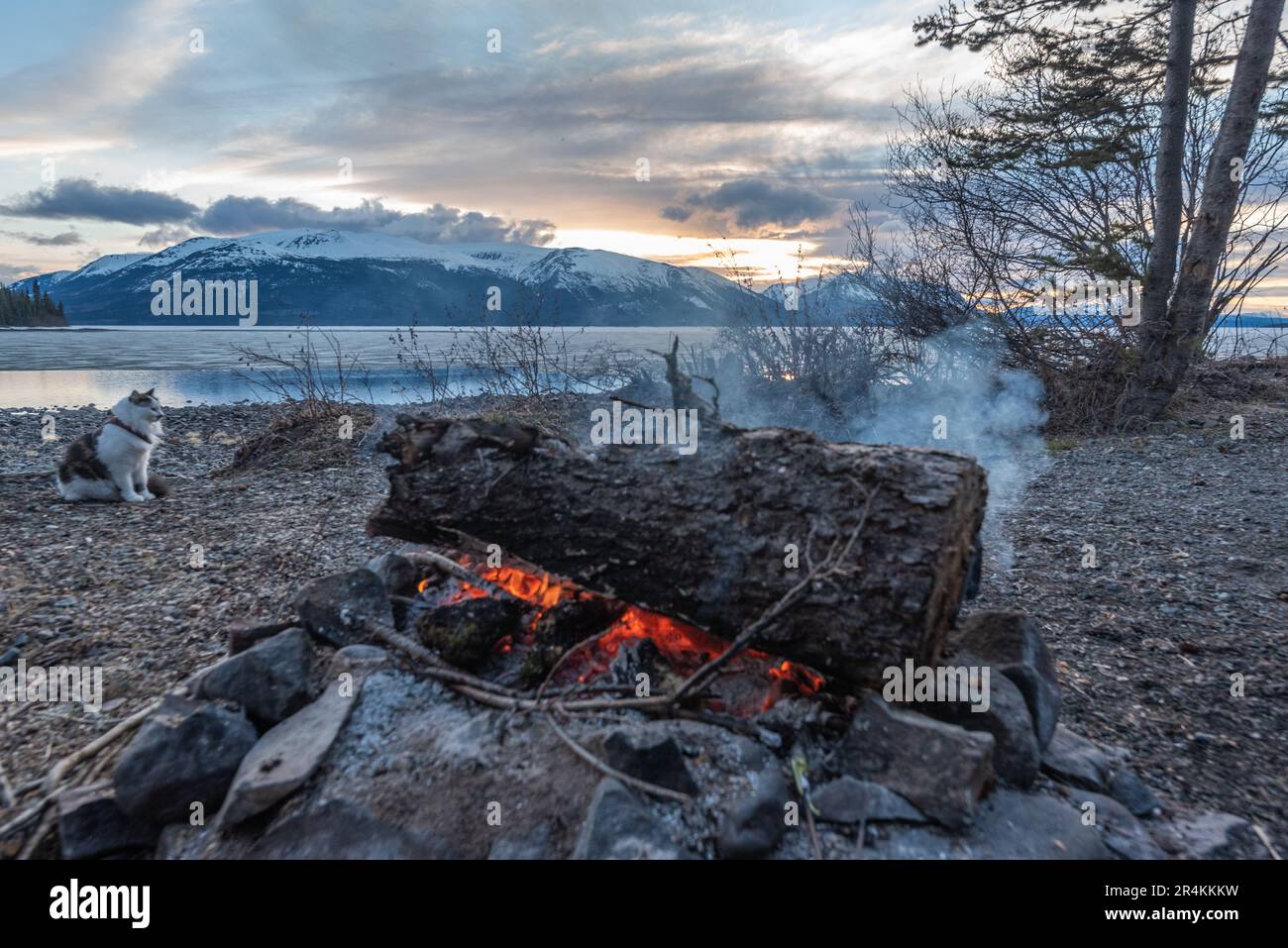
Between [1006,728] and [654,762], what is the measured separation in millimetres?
1384

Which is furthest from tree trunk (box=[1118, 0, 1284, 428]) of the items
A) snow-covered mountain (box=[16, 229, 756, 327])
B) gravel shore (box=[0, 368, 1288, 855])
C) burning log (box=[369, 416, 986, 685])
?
snow-covered mountain (box=[16, 229, 756, 327])

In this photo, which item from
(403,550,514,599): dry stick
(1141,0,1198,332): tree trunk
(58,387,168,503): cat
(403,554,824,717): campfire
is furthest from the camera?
(1141,0,1198,332): tree trunk

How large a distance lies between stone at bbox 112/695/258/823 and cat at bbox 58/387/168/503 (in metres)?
5.64

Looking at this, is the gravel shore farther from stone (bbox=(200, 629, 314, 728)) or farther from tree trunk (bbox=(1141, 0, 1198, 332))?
tree trunk (bbox=(1141, 0, 1198, 332))

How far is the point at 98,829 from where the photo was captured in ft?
7.48

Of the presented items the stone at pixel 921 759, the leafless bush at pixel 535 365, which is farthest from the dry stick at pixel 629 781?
the leafless bush at pixel 535 365

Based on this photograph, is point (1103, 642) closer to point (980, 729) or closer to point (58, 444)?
point (980, 729)

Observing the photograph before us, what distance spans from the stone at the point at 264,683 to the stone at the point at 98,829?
468mm

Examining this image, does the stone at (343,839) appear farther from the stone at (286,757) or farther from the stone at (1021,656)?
the stone at (1021,656)

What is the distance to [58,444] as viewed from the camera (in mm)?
10953

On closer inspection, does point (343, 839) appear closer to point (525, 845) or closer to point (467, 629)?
point (525, 845)

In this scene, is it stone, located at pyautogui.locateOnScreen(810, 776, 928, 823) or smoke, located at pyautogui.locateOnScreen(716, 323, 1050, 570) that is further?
smoke, located at pyautogui.locateOnScreen(716, 323, 1050, 570)

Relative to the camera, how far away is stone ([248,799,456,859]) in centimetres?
212
